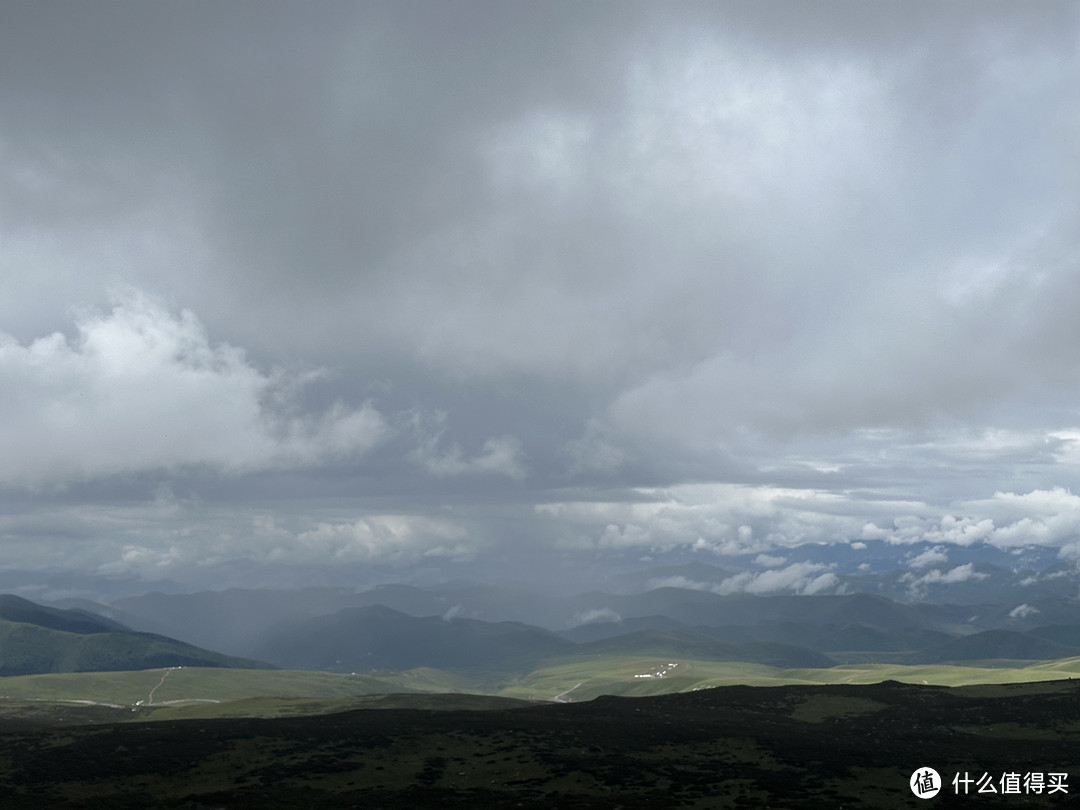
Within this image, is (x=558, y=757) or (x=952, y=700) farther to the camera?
(x=952, y=700)

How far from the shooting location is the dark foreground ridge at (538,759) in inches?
4195

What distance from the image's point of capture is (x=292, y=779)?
385 ft

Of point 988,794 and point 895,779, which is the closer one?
point 988,794

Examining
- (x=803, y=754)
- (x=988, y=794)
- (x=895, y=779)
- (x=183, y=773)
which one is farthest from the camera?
(x=803, y=754)

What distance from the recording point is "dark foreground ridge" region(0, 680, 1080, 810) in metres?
107

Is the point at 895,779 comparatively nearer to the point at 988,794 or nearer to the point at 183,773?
the point at 988,794

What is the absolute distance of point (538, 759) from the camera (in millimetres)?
127062

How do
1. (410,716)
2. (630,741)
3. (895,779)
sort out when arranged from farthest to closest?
(410,716) → (630,741) → (895,779)

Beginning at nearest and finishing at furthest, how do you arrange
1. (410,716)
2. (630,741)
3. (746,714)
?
(630,741) < (410,716) < (746,714)

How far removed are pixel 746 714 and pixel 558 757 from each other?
2720 inches

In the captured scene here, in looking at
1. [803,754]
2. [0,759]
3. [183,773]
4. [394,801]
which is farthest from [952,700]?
[0,759]

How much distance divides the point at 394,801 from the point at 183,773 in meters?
35.8

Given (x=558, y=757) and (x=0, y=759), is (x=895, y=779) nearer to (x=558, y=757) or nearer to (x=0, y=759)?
(x=558, y=757)

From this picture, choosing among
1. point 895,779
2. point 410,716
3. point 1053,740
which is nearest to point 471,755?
point 410,716
